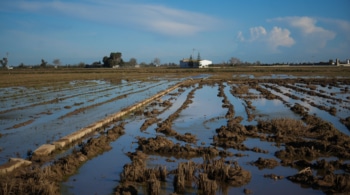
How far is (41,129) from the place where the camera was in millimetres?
11945

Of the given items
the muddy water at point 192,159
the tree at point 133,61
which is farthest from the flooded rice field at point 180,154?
the tree at point 133,61

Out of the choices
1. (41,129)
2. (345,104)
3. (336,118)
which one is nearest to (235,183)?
(41,129)

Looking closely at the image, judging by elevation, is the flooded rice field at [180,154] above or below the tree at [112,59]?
below

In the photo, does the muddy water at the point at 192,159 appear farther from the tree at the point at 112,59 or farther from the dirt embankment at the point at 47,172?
the tree at the point at 112,59

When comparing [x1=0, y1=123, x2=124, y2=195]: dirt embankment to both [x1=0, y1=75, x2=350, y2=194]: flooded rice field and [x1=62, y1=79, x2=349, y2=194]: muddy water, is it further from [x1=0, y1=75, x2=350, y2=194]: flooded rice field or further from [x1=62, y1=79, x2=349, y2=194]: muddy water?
[x1=62, y1=79, x2=349, y2=194]: muddy water

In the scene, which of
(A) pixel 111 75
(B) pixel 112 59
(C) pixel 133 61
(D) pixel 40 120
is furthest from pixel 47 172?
(C) pixel 133 61

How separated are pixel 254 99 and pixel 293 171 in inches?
541

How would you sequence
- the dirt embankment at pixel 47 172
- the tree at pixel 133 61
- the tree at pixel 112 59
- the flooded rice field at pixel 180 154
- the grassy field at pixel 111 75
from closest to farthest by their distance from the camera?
1. the dirt embankment at pixel 47 172
2. the flooded rice field at pixel 180 154
3. the grassy field at pixel 111 75
4. the tree at pixel 112 59
5. the tree at pixel 133 61

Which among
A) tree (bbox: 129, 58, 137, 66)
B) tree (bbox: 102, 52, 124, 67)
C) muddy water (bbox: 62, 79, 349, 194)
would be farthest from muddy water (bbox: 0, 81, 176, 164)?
tree (bbox: 129, 58, 137, 66)

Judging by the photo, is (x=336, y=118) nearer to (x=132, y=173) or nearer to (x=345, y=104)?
(x=345, y=104)

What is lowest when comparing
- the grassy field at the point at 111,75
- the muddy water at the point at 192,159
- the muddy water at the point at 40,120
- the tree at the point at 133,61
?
the muddy water at the point at 192,159

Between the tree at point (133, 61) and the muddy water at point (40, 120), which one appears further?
the tree at point (133, 61)

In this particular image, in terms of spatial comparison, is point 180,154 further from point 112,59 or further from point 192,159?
point 112,59

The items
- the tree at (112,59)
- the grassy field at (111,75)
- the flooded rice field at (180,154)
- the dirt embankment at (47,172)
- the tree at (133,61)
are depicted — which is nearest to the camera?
the dirt embankment at (47,172)
